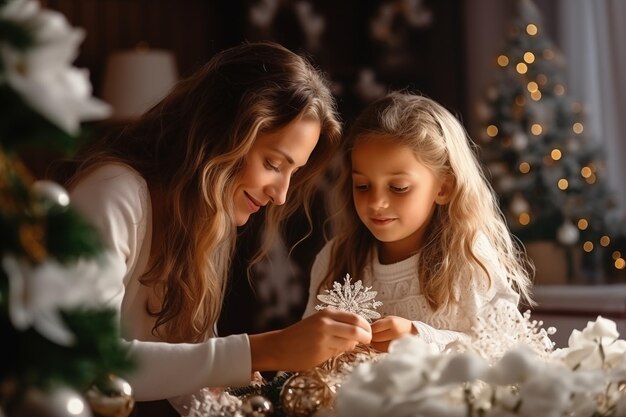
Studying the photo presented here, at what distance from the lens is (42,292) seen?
2.34 feet

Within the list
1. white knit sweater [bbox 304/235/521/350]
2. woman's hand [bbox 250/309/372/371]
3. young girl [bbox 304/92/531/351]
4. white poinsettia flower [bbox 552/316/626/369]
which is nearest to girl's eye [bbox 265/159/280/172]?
young girl [bbox 304/92/531/351]

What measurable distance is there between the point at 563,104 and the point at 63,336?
3.82m

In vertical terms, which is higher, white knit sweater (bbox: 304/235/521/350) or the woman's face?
the woman's face

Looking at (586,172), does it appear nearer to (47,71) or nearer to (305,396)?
(305,396)

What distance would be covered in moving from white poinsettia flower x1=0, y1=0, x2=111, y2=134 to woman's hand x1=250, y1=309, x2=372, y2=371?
0.70 meters

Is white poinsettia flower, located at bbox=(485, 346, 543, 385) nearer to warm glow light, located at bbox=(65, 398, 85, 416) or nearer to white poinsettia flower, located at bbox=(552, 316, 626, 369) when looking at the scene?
white poinsettia flower, located at bbox=(552, 316, 626, 369)

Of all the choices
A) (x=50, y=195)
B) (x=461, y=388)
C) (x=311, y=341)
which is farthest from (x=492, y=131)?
(x=50, y=195)

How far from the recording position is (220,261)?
6.73 ft

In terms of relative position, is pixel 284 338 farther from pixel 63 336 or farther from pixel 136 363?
pixel 63 336

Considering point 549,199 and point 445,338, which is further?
point 549,199

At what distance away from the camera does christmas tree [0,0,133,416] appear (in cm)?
73

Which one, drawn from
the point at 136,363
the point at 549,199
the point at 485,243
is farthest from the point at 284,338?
the point at 549,199

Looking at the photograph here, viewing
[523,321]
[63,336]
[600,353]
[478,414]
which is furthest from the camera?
[523,321]

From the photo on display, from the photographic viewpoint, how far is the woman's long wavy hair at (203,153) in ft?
5.87
